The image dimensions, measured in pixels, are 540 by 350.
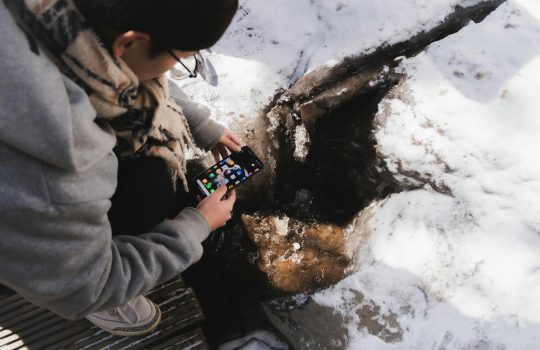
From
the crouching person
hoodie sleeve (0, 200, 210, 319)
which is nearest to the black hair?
the crouching person

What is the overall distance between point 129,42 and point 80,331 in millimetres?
1203

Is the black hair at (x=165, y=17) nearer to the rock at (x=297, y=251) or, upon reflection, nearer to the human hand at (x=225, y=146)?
the human hand at (x=225, y=146)

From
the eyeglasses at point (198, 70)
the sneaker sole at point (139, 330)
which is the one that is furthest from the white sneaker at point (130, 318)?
the eyeglasses at point (198, 70)

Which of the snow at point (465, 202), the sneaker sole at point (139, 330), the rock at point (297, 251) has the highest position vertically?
the sneaker sole at point (139, 330)

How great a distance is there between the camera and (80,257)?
900mm

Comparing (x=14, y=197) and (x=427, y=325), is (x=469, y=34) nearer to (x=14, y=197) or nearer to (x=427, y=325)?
(x=427, y=325)

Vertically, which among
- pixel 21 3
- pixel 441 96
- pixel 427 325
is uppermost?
pixel 21 3

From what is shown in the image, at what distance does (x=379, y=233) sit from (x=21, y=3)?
1.48 metres

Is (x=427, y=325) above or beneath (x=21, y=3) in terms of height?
beneath

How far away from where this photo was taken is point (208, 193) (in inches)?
60.9

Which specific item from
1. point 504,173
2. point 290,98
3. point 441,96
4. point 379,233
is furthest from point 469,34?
point 379,233

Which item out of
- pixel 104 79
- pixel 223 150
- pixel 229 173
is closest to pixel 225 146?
pixel 223 150

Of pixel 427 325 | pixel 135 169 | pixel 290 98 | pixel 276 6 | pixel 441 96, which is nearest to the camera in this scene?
pixel 135 169

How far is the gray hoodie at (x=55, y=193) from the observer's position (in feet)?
2.34
